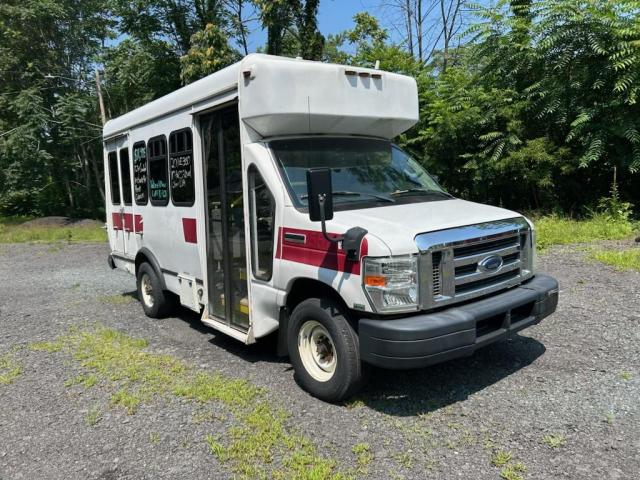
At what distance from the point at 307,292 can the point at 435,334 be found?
1281 millimetres

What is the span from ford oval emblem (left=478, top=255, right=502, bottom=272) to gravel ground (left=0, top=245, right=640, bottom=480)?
105 centimetres

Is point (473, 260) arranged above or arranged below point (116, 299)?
above

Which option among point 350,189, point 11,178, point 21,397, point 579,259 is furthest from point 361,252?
point 11,178

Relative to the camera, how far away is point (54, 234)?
2050cm

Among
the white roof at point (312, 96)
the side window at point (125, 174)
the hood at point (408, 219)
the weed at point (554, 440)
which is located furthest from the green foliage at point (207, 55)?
the weed at point (554, 440)

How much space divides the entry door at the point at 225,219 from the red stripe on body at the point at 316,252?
29.7 inches

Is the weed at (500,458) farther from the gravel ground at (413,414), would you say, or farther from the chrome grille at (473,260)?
the chrome grille at (473,260)

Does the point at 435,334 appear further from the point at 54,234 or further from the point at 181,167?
the point at 54,234

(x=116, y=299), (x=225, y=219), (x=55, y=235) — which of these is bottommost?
(x=116, y=299)

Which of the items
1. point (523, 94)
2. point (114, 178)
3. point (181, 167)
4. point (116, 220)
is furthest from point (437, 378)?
point (523, 94)

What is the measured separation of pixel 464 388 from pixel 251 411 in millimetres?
1804

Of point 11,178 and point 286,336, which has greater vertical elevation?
point 11,178

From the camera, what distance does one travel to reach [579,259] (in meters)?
8.72

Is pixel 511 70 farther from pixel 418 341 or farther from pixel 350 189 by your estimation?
pixel 418 341
